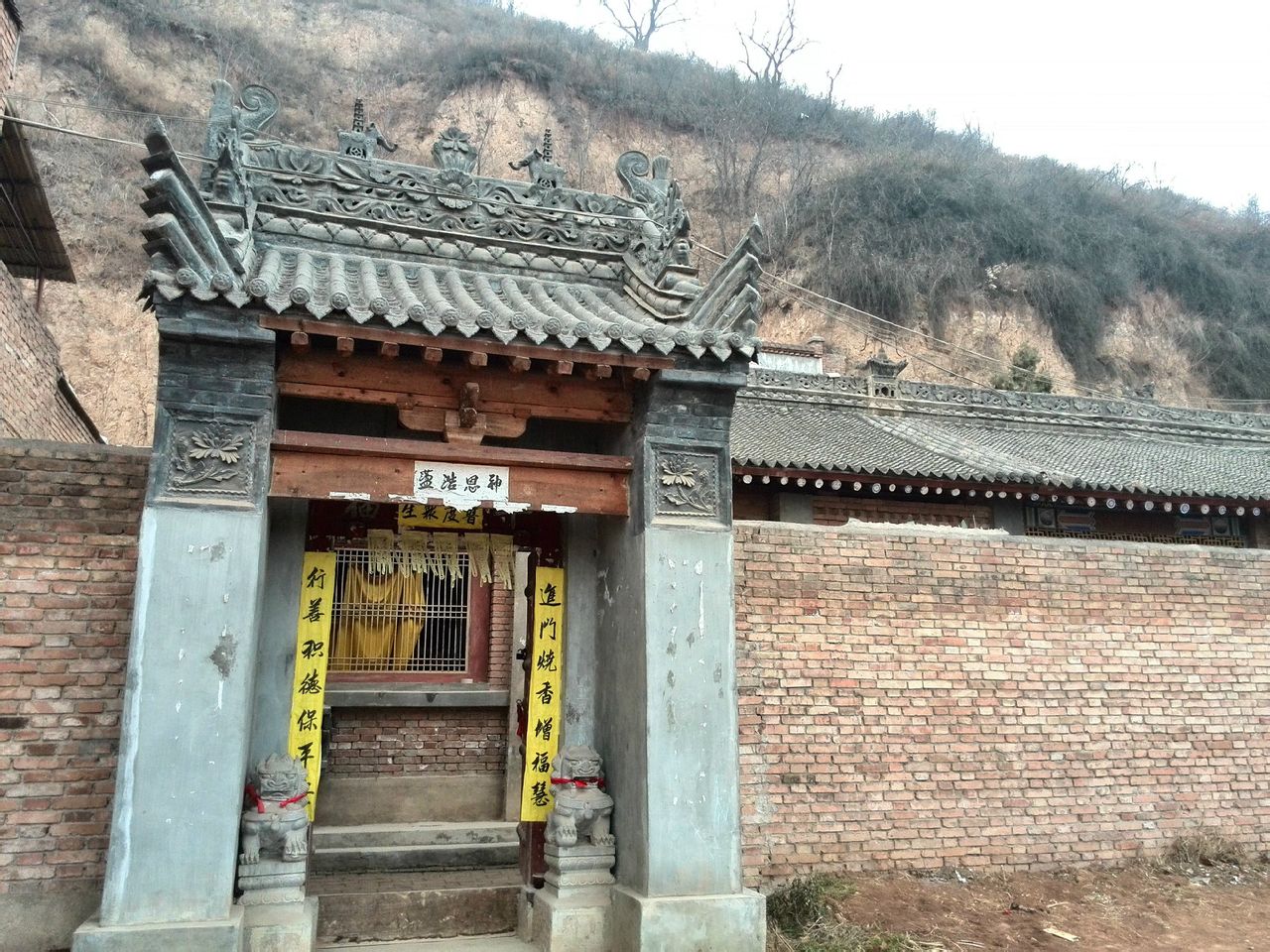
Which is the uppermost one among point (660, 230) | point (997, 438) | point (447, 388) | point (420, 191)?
point (420, 191)

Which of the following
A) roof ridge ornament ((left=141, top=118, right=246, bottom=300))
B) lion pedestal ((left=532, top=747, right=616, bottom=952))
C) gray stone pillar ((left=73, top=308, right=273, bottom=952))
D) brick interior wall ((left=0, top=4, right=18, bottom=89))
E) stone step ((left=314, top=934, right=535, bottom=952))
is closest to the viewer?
gray stone pillar ((left=73, top=308, right=273, bottom=952))

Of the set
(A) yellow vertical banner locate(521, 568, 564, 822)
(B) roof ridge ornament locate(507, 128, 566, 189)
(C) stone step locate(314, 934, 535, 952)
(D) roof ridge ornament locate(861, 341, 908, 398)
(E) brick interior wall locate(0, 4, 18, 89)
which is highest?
(E) brick interior wall locate(0, 4, 18, 89)

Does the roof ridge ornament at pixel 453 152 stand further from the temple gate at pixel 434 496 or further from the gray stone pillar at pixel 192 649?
the gray stone pillar at pixel 192 649

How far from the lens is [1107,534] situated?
13.0 metres

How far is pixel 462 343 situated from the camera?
5125 mm

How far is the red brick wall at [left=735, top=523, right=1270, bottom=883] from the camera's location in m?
6.85

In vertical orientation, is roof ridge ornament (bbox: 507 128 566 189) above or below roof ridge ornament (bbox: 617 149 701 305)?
above

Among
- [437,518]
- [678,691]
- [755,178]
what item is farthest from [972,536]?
[755,178]

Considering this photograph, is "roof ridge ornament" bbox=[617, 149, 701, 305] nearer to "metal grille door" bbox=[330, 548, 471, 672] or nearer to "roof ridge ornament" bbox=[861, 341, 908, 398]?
"metal grille door" bbox=[330, 548, 471, 672]

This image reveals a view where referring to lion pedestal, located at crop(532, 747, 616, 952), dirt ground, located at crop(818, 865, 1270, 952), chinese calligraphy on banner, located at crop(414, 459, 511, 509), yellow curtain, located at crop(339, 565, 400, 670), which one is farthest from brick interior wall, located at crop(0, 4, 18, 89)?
dirt ground, located at crop(818, 865, 1270, 952)

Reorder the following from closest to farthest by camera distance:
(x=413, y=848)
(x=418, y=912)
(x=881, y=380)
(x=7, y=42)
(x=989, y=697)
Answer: (x=418, y=912) → (x=989, y=697) → (x=413, y=848) → (x=7, y=42) → (x=881, y=380)

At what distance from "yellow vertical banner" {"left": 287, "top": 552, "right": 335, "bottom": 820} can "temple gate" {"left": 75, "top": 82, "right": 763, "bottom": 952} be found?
2 centimetres

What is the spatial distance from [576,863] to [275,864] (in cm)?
176

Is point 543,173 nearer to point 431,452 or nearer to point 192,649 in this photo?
point 431,452
